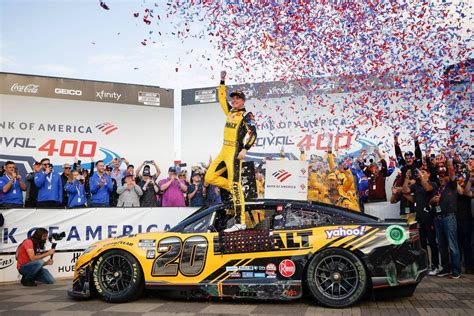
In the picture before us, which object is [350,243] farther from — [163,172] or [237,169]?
[163,172]

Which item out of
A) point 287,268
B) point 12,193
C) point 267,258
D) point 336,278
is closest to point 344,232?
point 336,278

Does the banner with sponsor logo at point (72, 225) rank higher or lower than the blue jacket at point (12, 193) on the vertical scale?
lower

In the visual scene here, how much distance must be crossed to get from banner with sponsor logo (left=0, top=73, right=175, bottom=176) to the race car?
7677 mm

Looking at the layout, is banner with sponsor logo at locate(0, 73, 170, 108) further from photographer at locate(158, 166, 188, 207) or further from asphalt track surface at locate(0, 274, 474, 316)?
asphalt track surface at locate(0, 274, 474, 316)

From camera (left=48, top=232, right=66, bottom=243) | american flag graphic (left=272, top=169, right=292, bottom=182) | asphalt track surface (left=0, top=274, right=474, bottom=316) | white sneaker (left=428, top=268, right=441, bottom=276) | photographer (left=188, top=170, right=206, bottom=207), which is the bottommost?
white sneaker (left=428, top=268, right=441, bottom=276)

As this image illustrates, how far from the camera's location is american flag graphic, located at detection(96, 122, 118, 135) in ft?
47.4

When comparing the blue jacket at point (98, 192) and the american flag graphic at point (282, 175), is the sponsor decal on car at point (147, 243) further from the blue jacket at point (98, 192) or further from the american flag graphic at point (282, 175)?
the blue jacket at point (98, 192)

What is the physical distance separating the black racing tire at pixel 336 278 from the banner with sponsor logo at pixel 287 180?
14.0 ft

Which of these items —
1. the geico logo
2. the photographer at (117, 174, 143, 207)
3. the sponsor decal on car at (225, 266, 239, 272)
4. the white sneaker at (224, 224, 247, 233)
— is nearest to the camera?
the sponsor decal on car at (225, 266, 239, 272)

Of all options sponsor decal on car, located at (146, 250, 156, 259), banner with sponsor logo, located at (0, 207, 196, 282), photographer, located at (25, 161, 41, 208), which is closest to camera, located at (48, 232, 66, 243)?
banner with sponsor logo, located at (0, 207, 196, 282)

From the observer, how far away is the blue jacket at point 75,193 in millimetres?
11289

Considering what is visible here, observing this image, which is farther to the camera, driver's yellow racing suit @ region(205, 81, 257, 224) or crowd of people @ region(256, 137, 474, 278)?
crowd of people @ region(256, 137, 474, 278)

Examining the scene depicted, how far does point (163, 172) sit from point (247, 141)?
21.9ft

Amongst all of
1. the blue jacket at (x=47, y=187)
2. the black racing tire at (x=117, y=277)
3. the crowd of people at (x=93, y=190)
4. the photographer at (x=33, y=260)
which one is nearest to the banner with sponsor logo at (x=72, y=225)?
the photographer at (x=33, y=260)
